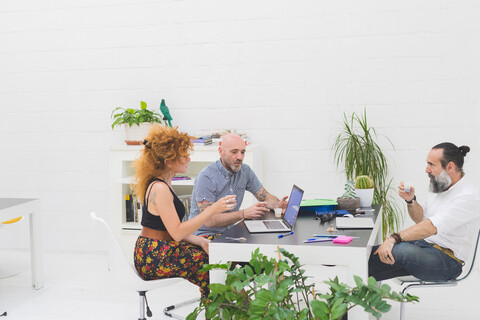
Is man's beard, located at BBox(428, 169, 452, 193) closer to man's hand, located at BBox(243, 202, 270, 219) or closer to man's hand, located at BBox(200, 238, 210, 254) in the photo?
man's hand, located at BBox(243, 202, 270, 219)

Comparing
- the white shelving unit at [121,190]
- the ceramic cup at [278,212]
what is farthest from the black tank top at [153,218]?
the white shelving unit at [121,190]

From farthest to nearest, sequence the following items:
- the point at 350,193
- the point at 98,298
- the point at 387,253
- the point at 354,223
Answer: the point at 98,298 < the point at 350,193 < the point at 354,223 < the point at 387,253

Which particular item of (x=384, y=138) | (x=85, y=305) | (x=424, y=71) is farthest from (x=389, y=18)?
A: (x=85, y=305)

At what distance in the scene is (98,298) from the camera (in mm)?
4684

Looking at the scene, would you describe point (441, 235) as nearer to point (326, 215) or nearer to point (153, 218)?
point (326, 215)

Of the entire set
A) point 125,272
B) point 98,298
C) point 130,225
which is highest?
point 125,272

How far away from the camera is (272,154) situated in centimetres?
554

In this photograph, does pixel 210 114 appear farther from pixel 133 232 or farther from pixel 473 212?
pixel 473 212

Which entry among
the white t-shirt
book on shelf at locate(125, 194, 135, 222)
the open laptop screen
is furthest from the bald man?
book on shelf at locate(125, 194, 135, 222)

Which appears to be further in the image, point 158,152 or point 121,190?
point 121,190

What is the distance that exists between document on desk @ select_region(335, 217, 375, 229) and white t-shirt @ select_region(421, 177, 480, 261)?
1.07 ft

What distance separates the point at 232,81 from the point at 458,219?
2.70m

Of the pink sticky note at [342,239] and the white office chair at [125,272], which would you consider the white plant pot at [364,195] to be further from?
the white office chair at [125,272]

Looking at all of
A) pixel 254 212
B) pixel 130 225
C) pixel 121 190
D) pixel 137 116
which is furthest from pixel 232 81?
pixel 254 212
